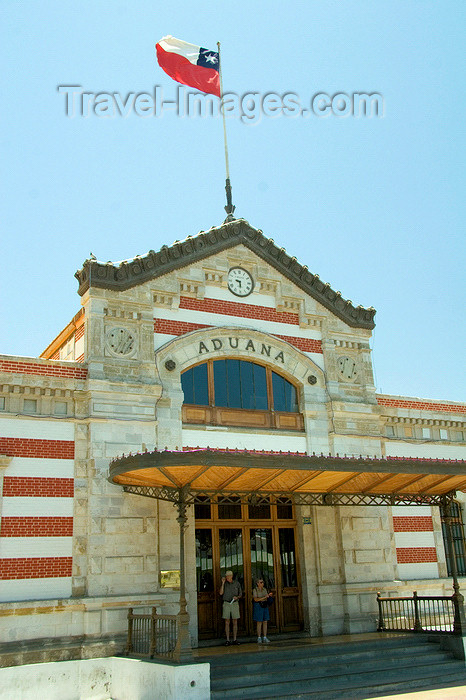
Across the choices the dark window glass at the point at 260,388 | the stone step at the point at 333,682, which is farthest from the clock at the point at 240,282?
the stone step at the point at 333,682

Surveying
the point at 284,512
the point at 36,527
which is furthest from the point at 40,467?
the point at 284,512

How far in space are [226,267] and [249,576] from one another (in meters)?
7.44

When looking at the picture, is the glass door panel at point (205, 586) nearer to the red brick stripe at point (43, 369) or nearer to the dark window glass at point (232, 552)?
the dark window glass at point (232, 552)

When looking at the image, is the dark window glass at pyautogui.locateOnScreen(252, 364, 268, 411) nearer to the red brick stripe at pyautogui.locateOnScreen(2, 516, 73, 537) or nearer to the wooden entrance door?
the wooden entrance door

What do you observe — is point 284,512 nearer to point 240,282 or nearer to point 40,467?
point 240,282

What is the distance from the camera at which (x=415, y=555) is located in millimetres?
18172

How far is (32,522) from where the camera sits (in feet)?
45.4

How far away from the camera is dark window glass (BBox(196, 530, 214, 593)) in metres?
15.6

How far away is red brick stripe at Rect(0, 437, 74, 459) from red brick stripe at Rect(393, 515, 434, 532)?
8.61m

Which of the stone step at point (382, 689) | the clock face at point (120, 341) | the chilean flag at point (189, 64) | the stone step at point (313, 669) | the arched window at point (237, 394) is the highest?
the chilean flag at point (189, 64)

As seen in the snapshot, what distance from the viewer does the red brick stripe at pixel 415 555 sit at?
17.9 metres

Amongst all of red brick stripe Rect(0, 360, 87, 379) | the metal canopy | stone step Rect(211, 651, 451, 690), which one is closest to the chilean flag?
red brick stripe Rect(0, 360, 87, 379)

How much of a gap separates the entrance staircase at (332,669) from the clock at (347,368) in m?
6.57

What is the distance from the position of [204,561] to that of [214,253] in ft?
24.2
